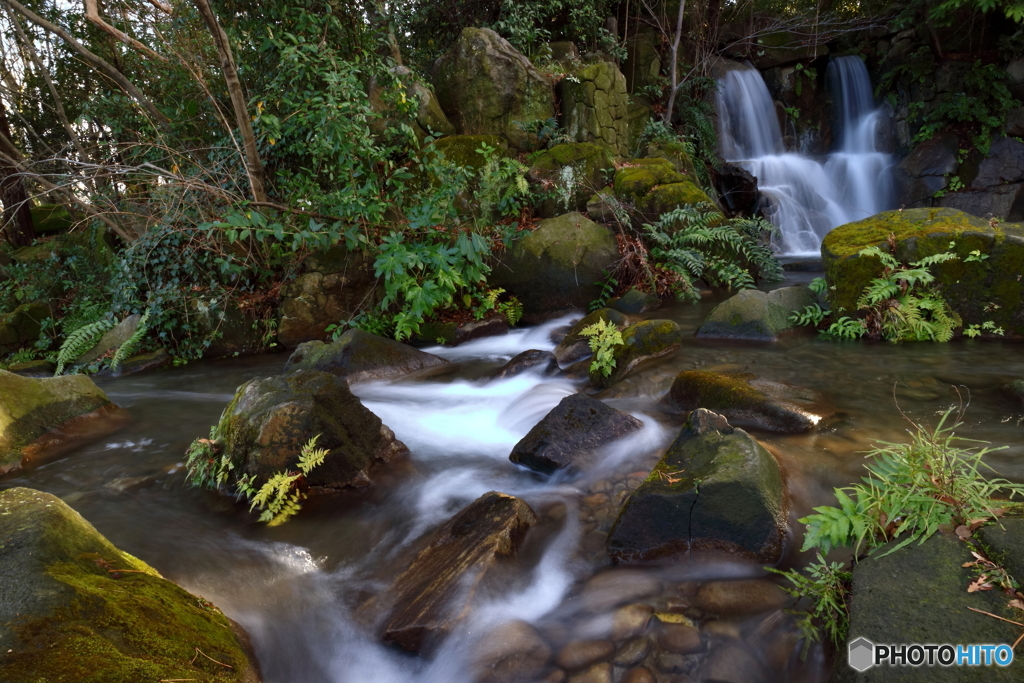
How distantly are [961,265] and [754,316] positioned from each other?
7.64 ft

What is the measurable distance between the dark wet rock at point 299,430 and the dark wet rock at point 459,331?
3.60m

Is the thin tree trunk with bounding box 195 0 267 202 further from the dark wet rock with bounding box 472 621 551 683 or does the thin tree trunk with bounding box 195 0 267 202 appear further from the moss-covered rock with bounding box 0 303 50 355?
the dark wet rock with bounding box 472 621 551 683

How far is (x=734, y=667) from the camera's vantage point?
2551mm

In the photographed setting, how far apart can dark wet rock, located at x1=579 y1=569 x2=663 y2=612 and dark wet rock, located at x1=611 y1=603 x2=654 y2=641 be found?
64mm

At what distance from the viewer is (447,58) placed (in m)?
11.8

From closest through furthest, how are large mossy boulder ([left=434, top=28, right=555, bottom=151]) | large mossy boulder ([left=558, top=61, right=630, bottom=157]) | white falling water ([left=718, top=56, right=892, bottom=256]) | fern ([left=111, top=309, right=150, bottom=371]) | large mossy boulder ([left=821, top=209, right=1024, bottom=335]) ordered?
large mossy boulder ([left=821, top=209, right=1024, bottom=335])
fern ([left=111, top=309, right=150, bottom=371])
large mossy boulder ([left=434, top=28, right=555, bottom=151])
large mossy boulder ([left=558, top=61, right=630, bottom=157])
white falling water ([left=718, top=56, right=892, bottom=256])

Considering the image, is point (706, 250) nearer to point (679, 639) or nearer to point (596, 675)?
point (679, 639)

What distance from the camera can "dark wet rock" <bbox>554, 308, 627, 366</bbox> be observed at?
274 inches

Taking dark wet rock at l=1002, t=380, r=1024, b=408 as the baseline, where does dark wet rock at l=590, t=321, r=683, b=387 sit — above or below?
above

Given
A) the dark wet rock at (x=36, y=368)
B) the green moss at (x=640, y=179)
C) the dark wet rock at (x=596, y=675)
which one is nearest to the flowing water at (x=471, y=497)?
the dark wet rock at (x=596, y=675)

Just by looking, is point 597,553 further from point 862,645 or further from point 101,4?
point 101,4

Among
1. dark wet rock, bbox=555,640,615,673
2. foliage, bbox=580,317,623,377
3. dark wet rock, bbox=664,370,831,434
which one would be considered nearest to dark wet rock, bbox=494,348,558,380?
foliage, bbox=580,317,623,377

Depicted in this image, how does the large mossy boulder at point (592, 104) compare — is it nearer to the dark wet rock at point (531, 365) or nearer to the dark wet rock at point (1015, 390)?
the dark wet rock at point (531, 365)

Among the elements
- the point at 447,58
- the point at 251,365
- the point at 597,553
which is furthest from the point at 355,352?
the point at 447,58
